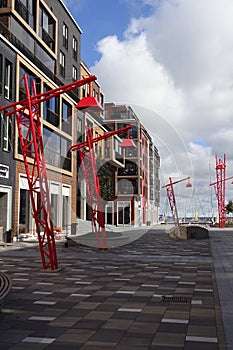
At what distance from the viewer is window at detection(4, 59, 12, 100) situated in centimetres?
2705

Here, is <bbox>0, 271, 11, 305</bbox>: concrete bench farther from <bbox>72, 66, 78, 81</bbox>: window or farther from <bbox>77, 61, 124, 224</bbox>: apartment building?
<bbox>72, 66, 78, 81</bbox>: window

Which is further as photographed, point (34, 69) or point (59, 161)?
point (59, 161)

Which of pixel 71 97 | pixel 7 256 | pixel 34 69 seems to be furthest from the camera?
pixel 71 97

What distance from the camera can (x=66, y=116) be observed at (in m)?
38.8

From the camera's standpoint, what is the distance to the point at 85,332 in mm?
6355

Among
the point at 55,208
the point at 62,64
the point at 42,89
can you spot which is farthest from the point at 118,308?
the point at 62,64

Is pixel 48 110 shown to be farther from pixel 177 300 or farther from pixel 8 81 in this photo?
pixel 177 300

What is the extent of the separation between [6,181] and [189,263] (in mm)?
14403

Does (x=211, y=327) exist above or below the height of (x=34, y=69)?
below

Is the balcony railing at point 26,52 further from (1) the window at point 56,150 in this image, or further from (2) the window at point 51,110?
(1) the window at point 56,150

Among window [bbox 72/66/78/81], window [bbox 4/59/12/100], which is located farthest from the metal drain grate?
window [bbox 72/66/78/81]

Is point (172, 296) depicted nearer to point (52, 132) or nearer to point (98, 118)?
point (52, 132)

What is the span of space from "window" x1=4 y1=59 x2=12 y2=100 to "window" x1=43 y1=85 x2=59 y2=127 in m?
5.15

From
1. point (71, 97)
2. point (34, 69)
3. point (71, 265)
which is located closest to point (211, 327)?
point (71, 265)
